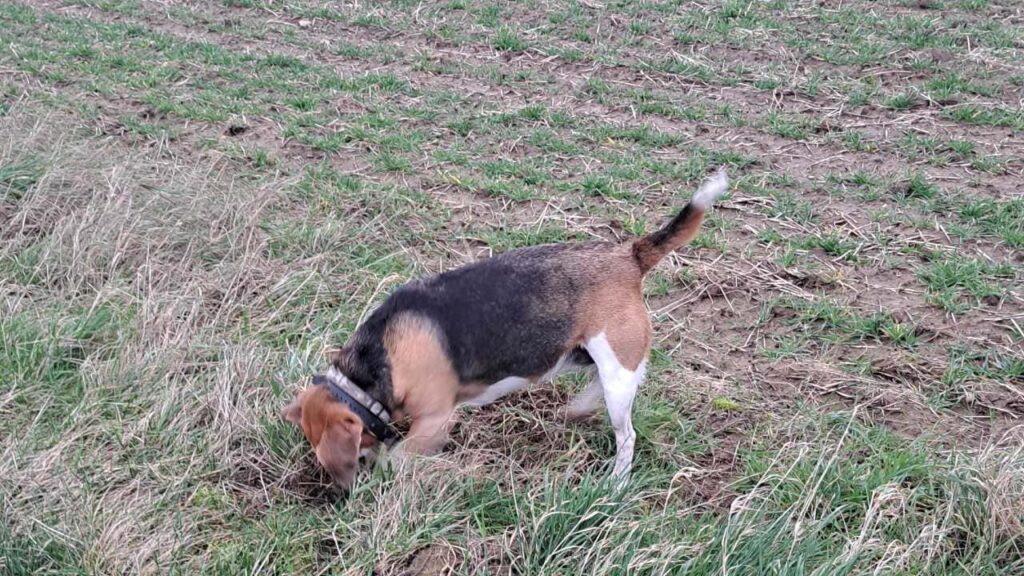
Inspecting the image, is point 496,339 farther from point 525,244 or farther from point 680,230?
point 525,244

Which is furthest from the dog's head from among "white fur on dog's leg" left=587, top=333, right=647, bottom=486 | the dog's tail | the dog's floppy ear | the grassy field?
the dog's tail

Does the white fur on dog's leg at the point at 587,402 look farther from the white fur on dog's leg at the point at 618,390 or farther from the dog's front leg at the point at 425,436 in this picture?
the dog's front leg at the point at 425,436

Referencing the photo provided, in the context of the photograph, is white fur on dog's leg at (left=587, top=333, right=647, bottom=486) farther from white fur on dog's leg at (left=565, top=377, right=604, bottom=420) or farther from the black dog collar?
the black dog collar

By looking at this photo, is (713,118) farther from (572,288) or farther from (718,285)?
(572,288)

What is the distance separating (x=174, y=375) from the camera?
4.24 metres

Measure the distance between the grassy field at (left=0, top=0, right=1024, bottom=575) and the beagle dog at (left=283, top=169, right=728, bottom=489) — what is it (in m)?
0.24

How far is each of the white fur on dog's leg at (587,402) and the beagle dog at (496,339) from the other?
0.22 m

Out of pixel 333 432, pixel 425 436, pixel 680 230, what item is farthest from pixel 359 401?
pixel 680 230

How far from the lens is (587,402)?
4.20 metres

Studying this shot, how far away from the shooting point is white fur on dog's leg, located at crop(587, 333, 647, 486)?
3.83 m

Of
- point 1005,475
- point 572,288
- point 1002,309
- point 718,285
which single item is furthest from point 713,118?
point 1005,475

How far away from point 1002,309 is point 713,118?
292cm

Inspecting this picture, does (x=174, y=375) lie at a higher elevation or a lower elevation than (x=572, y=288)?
lower

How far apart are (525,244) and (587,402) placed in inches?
66.2
